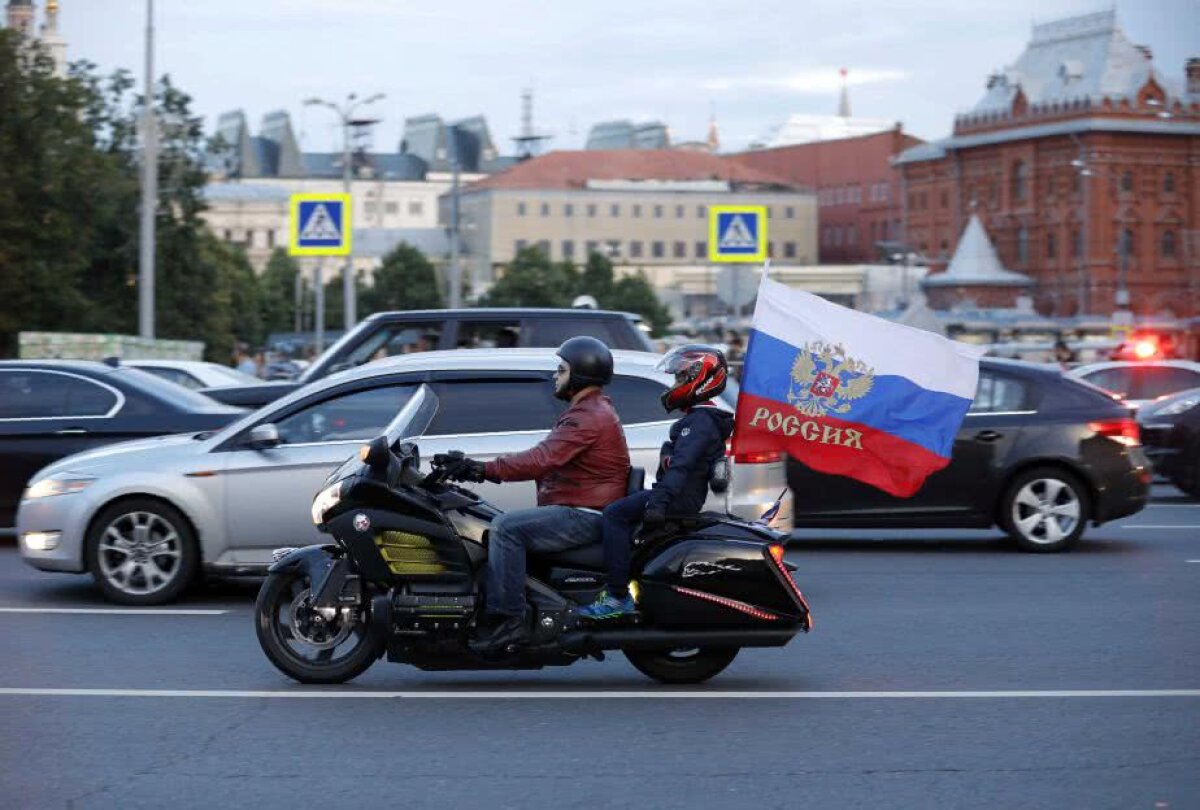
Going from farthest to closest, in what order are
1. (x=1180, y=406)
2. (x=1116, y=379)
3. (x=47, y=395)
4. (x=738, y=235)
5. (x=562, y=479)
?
(x=738, y=235) < (x=1116, y=379) < (x=1180, y=406) < (x=47, y=395) < (x=562, y=479)

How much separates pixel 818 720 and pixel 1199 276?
109 meters

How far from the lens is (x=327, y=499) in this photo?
29.8ft

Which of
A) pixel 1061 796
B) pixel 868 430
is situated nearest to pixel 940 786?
pixel 1061 796

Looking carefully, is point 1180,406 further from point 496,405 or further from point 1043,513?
point 496,405

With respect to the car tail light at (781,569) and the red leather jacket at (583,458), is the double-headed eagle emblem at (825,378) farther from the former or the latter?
the red leather jacket at (583,458)

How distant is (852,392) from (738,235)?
20.6 meters

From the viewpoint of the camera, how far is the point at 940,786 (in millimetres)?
7262

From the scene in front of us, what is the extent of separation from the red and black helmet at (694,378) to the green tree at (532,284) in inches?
4222

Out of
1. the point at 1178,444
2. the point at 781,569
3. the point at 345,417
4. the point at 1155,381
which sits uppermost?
the point at 1155,381

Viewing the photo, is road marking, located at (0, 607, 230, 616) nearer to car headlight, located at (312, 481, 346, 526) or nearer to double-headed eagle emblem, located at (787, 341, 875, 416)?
car headlight, located at (312, 481, 346, 526)

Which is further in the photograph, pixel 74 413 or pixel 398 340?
pixel 398 340

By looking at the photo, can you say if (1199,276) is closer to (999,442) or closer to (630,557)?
(999,442)

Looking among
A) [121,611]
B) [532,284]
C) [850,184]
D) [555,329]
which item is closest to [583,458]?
[121,611]

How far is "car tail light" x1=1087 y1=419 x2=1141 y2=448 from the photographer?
16.0m
